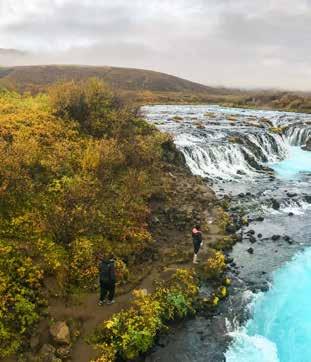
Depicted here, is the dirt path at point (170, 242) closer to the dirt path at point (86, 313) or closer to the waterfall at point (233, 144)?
the dirt path at point (86, 313)

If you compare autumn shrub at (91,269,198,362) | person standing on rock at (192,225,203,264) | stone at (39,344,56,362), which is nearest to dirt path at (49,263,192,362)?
autumn shrub at (91,269,198,362)

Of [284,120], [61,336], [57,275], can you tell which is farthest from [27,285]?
[284,120]

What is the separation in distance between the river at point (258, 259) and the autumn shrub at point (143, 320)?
556 mm

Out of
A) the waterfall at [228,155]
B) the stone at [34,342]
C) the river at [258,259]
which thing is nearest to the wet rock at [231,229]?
the river at [258,259]

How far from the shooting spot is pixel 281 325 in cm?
1603

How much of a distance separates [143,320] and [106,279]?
1.89 metres

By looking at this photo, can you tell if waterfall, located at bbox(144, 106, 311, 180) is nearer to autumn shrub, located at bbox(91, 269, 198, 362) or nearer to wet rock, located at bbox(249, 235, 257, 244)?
wet rock, located at bbox(249, 235, 257, 244)

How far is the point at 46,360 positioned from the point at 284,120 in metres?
57.8

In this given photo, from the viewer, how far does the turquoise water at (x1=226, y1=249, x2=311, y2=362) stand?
14.3m

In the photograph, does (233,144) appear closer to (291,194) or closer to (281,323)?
(291,194)

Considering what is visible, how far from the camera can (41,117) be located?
84.6ft

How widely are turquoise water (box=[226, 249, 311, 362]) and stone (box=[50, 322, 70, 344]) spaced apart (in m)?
5.09

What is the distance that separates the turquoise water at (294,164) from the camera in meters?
38.9

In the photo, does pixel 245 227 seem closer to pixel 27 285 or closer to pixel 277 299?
pixel 277 299
